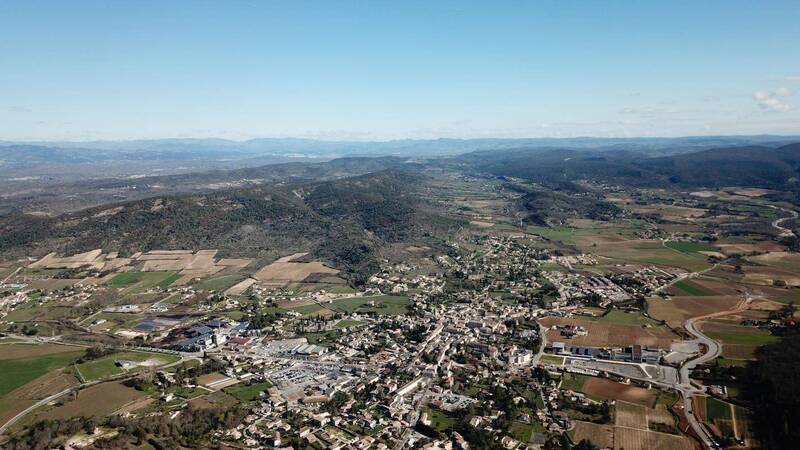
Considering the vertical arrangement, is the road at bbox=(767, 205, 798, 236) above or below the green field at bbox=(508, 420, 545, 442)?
above

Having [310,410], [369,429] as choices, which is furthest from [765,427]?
[310,410]

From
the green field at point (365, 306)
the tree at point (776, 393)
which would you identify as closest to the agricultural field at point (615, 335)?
the tree at point (776, 393)

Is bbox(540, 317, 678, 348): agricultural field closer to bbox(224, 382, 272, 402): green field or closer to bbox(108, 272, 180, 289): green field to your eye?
bbox(224, 382, 272, 402): green field

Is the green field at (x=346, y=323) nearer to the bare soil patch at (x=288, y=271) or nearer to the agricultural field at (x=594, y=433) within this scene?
the bare soil patch at (x=288, y=271)

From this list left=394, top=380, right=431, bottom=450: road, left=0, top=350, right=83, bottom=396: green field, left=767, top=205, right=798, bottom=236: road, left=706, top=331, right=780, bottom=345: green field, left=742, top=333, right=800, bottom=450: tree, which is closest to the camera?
left=742, top=333, right=800, bottom=450: tree

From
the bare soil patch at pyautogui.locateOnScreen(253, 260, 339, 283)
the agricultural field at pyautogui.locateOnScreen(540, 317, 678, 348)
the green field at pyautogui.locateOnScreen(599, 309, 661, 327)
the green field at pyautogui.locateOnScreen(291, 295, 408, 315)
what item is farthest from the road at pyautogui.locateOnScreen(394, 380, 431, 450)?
the bare soil patch at pyautogui.locateOnScreen(253, 260, 339, 283)

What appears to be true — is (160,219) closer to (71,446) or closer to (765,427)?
(71,446)
